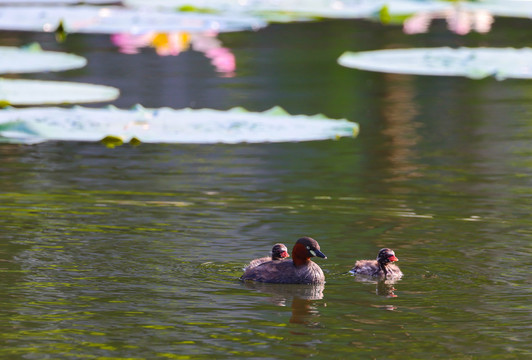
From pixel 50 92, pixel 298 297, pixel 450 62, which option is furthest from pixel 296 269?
pixel 450 62

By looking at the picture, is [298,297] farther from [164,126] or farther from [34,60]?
[34,60]

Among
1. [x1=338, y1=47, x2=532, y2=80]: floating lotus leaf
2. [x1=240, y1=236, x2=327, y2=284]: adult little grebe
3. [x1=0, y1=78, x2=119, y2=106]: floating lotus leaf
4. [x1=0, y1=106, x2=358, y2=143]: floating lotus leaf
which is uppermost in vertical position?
[x1=338, y1=47, x2=532, y2=80]: floating lotus leaf

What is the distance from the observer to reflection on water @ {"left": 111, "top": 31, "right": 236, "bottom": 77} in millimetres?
21128

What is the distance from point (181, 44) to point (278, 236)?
15.6m

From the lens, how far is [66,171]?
1188 centimetres

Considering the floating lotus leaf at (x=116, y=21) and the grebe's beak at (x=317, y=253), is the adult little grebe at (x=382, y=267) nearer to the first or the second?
the grebe's beak at (x=317, y=253)

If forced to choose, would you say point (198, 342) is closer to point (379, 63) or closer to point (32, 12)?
point (379, 63)

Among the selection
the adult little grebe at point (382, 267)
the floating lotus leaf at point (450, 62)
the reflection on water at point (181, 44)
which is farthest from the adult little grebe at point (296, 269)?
the reflection on water at point (181, 44)

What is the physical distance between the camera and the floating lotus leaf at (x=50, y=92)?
16016 millimetres

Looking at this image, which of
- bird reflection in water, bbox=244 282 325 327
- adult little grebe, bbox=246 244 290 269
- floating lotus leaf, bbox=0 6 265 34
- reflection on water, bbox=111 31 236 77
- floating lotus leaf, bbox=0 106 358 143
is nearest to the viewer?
bird reflection in water, bbox=244 282 325 327

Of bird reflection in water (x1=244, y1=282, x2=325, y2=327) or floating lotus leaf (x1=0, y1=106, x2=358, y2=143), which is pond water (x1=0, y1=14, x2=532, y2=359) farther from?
floating lotus leaf (x1=0, y1=106, x2=358, y2=143)

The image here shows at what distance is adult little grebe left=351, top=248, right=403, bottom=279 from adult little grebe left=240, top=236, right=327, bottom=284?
26 centimetres

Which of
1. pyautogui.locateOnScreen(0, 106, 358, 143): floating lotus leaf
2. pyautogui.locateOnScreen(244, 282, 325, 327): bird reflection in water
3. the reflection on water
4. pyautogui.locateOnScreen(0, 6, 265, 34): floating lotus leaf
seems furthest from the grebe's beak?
pyautogui.locateOnScreen(0, 6, 265, 34): floating lotus leaf

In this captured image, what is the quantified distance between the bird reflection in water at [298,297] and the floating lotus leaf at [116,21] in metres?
16.5
